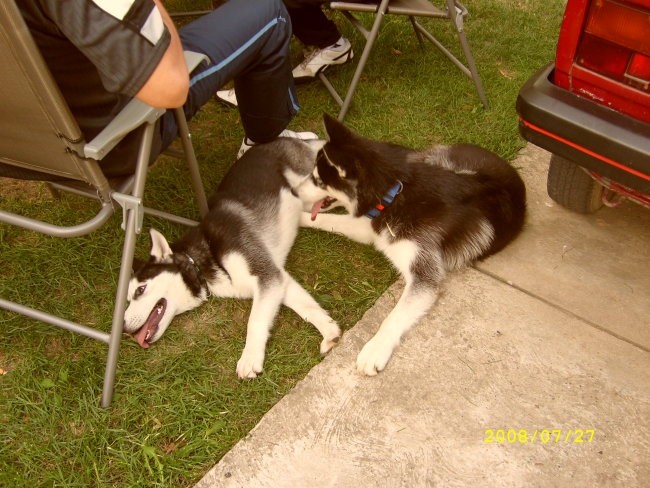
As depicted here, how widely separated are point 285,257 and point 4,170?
1.53 meters

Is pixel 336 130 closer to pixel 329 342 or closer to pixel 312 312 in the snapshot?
pixel 312 312

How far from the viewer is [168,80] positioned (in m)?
1.96

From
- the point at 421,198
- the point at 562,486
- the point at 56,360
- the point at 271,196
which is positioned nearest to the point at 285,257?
the point at 271,196

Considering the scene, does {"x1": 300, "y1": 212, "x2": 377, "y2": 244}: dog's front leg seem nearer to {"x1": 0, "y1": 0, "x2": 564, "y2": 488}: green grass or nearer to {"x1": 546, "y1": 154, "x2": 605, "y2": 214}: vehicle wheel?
{"x1": 0, "y1": 0, "x2": 564, "y2": 488}: green grass

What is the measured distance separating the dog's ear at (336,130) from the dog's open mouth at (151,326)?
4.08 feet

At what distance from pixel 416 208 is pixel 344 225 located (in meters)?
0.55

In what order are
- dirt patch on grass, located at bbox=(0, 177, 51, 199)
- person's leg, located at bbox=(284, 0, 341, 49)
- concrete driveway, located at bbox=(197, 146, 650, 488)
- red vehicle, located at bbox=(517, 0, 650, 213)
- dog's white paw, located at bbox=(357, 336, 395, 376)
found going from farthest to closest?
person's leg, located at bbox=(284, 0, 341, 49) < dirt patch on grass, located at bbox=(0, 177, 51, 199) < dog's white paw, located at bbox=(357, 336, 395, 376) < concrete driveway, located at bbox=(197, 146, 650, 488) < red vehicle, located at bbox=(517, 0, 650, 213)

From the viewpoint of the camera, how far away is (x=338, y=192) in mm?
3102

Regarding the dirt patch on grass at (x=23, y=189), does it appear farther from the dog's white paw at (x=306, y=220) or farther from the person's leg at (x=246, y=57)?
the dog's white paw at (x=306, y=220)

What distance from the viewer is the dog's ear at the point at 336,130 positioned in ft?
9.14

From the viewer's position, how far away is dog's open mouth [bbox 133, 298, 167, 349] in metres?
2.77

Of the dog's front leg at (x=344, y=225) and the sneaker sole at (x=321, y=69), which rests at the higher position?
the sneaker sole at (x=321, y=69)

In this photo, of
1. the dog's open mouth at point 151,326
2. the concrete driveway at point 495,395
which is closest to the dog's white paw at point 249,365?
the concrete driveway at point 495,395
